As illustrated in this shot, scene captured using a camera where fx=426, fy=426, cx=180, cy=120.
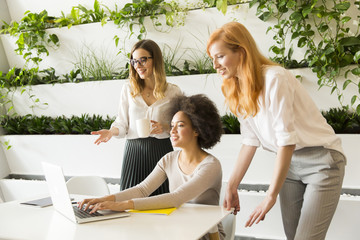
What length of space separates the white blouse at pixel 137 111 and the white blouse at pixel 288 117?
94 cm

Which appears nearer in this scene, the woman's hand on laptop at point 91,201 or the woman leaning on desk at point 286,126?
the woman leaning on desk at point 286,126

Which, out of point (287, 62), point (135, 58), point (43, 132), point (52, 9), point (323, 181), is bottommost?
point (43, 132)

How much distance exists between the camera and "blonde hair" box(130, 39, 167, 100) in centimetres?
278

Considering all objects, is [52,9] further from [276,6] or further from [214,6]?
[276,6]

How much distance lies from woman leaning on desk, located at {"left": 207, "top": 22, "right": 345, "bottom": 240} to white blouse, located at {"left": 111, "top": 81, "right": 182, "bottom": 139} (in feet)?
3.09

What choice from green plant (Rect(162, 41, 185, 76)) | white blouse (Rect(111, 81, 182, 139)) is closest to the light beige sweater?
white blouse (Rect(111, 81, 182, 139))

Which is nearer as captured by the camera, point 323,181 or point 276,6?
point 323,181

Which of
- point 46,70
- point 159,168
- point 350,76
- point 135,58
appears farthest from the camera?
point 46,70

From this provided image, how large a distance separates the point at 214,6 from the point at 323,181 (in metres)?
2.20

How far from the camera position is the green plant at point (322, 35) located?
121 inches

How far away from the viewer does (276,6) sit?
10.7 feet

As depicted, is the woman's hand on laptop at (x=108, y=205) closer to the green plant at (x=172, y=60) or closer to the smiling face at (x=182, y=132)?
the smiling face at (x=182, y=132)

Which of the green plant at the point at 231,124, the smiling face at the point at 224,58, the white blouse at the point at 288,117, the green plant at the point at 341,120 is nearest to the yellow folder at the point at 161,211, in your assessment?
the white blouse at the point at 288,117

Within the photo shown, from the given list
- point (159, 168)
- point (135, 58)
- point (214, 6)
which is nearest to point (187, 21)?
point (214, 6)
